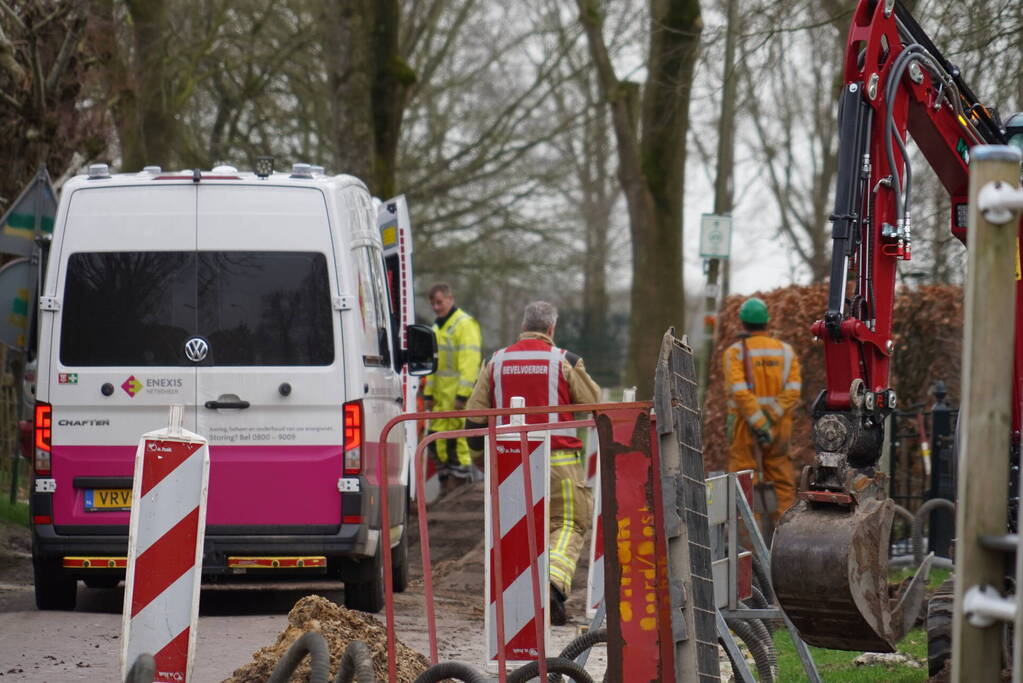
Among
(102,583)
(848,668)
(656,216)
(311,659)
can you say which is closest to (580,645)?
(311,659)

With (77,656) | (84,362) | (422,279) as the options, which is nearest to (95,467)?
(84,362)

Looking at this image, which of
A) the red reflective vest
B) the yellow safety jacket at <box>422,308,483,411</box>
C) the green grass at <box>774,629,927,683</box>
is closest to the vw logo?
the red reflective vest

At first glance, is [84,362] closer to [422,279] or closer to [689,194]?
[422,279]

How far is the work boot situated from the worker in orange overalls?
3330 millimetres

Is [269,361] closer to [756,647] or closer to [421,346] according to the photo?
[421,346]

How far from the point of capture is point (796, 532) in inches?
231

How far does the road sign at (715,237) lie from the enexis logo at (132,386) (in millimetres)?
11582

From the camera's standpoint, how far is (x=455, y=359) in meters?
16.3

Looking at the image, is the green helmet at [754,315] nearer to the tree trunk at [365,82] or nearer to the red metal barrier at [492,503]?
the tree trunk at [365,82]

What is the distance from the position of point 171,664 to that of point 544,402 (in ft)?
15.2

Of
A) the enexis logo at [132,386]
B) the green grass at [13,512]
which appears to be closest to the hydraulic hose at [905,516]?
the enexis logo at [132,386]

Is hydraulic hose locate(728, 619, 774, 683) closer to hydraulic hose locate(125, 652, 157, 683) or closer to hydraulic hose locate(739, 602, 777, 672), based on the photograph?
hydraulic hose locate(739, 602, 777, 672)

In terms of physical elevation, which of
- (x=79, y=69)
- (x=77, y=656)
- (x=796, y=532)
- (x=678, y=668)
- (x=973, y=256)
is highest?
(x=79, y=69)

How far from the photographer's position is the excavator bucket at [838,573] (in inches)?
226
